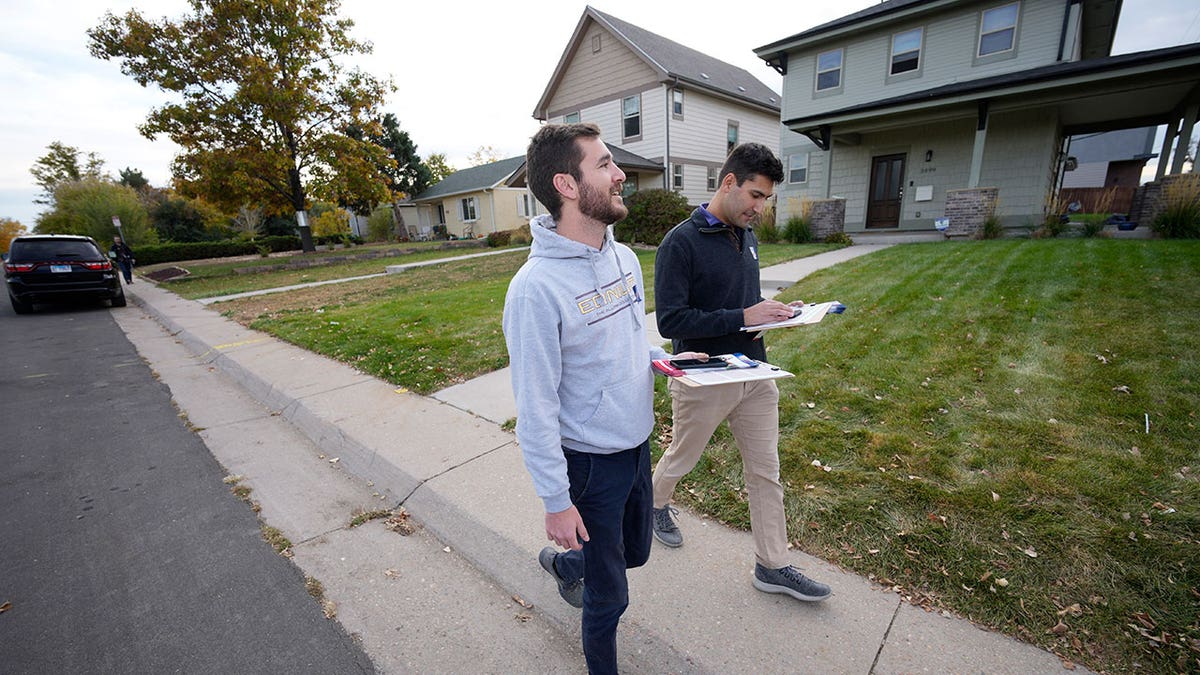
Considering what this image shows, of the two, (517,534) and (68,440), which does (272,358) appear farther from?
(517,534)

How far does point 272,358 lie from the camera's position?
6559mm

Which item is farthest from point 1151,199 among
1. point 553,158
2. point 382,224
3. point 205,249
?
point 382,224

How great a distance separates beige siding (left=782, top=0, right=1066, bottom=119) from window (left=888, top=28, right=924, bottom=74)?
0.15 metres

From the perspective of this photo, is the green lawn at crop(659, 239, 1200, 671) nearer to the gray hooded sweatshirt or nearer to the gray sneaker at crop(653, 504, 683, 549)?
the gray sneaker at crop(653, 504, 683, 549)

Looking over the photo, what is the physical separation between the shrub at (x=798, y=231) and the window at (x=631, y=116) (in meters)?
9.50

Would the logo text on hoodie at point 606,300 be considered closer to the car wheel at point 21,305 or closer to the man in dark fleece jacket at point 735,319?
the man in dark fleece jacket at point 735,319

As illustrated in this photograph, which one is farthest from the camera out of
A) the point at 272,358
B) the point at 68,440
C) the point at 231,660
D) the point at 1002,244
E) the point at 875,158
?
the point at 875,158

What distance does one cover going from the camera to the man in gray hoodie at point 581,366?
153 cm

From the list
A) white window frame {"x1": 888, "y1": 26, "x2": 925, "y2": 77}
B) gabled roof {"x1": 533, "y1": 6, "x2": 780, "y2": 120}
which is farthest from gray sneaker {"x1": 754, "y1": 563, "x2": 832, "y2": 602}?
gabled roof {"x1": 533, "y1": 6, "x2": 780, "y2": 120}

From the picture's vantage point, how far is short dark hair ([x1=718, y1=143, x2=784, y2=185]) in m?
2.14

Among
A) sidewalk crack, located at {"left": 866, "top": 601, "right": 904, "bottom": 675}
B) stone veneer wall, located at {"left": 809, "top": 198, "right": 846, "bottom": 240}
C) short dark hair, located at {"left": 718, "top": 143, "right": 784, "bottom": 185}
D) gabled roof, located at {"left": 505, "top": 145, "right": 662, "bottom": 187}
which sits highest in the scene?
gabled roof, located at {"left": 505, "top": 145, "right": 662, "bottom": 187}

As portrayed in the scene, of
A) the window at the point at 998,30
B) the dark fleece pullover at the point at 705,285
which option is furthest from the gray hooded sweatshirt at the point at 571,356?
the window at the point at 998,30

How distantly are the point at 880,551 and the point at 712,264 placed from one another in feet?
5.38

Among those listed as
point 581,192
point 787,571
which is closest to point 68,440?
point 581,192
